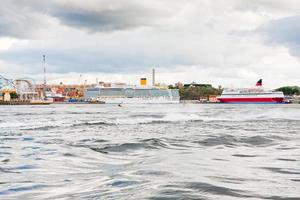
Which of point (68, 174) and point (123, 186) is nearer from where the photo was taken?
point (123, 186)

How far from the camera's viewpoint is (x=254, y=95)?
135500 mm

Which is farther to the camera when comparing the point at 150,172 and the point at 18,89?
the point at 18,89

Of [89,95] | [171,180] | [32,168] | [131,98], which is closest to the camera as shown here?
[171,180]

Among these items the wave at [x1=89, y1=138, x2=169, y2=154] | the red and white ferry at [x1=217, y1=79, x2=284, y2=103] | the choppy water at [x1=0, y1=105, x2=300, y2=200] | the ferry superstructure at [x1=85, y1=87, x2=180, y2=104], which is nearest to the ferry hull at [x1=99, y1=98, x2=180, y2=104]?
the ferry superstructure at [x1=85, y1=87, x2=180, y2=104]

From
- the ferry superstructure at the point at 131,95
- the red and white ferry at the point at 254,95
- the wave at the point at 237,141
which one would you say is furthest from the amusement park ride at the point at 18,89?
the wave at the point at 237,141

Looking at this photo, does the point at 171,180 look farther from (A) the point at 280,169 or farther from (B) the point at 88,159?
(B) the point at 88,159

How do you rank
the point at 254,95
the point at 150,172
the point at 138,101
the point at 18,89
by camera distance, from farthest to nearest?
the point at 18,89 < the point at 138,101 < the point at 254,95 < the point at 150,172

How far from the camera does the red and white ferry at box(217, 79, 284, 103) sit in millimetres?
133375

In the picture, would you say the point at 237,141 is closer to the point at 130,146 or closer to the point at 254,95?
the point at 130,146

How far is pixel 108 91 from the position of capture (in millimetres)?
144625

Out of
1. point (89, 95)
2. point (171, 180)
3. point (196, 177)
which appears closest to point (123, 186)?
point (171, 180)

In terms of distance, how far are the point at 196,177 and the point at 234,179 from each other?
2.17ft

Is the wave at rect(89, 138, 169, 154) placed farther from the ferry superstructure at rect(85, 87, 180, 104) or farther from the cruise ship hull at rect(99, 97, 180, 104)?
the ferry superstructure at rect(85, 87, 180, 104)

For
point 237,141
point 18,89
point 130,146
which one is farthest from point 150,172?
point 18,89
